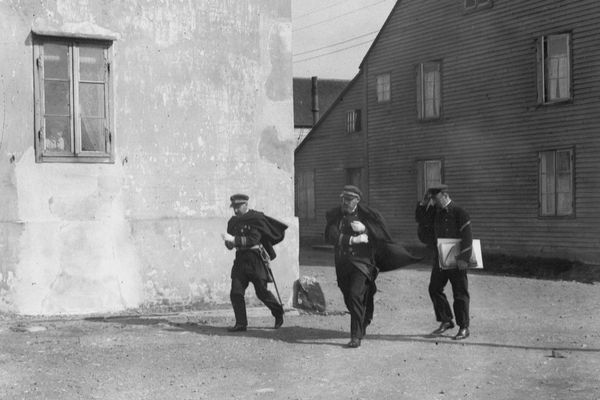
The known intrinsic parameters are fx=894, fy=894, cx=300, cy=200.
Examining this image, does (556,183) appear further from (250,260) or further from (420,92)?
(250,260)

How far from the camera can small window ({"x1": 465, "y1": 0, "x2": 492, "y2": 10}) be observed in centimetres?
2377

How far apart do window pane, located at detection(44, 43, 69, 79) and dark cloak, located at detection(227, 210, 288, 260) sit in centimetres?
319

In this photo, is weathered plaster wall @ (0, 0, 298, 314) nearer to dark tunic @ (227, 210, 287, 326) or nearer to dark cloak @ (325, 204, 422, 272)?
dark tunic @ (227, 210, 287, 326)

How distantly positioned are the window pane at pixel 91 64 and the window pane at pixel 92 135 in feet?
1.89

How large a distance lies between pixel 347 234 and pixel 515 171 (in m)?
13.7

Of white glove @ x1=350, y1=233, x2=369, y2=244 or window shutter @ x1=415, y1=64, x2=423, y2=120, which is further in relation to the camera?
window shutter @ x1=415, y1=64, x2=423, y2=120

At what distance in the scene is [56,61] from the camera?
39.3 feet

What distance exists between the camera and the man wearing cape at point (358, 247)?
990 centimetres

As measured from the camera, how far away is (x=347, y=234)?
10047mm

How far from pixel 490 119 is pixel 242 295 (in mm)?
14349


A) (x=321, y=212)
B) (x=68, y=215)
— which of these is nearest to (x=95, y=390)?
(x=68, y=215)

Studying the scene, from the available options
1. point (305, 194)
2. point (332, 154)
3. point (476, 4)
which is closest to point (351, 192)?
point (476, 4)

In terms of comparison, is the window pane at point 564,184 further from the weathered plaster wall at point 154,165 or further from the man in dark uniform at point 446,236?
the man in dark uniform at point 446,236

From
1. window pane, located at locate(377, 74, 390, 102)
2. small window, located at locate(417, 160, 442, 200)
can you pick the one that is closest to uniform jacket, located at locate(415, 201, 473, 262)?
small window, located at locate(417, 160, 442, 200)
